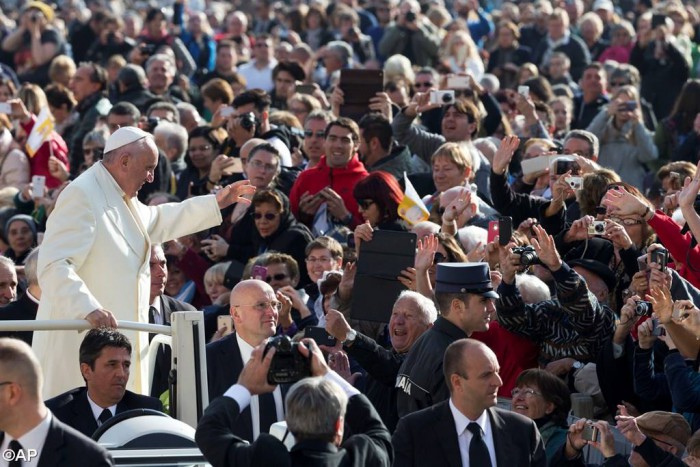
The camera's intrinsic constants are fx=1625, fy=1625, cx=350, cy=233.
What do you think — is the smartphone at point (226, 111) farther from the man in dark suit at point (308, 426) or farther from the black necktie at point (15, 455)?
the black necktie at point (15, 455)

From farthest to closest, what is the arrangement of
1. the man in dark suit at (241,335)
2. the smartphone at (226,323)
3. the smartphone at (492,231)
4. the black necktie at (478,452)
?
the smartphone at (226,323)
the smartphone at (492,231)
the man in dark suit at (241,335)
the black necktie at (478,452)

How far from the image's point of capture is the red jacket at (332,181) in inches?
475

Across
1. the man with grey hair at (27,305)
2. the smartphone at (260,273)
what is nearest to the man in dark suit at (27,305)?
the man with grey hair at (27,305)

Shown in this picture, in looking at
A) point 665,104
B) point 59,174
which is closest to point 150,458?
point 59,174

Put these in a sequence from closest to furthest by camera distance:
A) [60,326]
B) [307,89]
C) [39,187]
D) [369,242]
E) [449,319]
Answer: [60,326], [449,319], [369,242], [39,187], [307,89]

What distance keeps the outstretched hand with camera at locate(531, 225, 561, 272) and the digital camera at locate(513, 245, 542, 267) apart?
0.40ft

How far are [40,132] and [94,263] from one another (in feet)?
20.1

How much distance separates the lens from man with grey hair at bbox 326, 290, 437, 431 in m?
8.58

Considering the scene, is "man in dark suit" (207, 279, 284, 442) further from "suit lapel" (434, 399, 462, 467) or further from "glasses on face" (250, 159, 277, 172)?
"glasses on face" (250, 159, 277, 172)

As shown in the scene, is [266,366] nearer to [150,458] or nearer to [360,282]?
[150,458]

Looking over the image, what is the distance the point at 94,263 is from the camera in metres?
8.86

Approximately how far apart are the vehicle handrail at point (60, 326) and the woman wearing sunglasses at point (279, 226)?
11.0ft

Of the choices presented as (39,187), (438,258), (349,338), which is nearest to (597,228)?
(438,258)

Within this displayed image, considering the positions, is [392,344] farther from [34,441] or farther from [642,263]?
[34,441]
